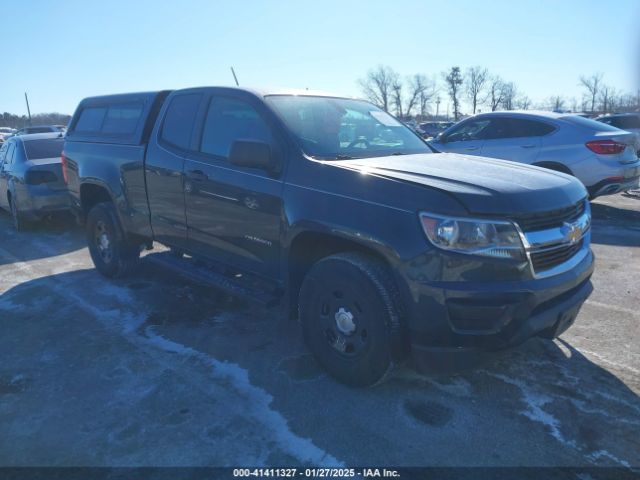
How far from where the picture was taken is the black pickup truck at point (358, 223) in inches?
105

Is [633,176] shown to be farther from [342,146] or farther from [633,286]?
[342,146]

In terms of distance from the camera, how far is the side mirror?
11.0ft

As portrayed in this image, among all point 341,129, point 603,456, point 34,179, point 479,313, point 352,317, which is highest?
point 341,129

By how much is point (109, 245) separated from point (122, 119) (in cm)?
138

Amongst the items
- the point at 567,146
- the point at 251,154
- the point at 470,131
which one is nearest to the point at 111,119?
the point at 251,154

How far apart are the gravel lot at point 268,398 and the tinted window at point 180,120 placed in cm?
156

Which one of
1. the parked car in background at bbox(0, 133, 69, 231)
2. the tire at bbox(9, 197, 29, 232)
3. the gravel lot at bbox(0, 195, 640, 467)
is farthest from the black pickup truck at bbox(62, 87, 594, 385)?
the tire at bbox(9, 197, 29, 232)

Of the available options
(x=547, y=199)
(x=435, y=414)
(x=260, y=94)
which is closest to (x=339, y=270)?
(x=435, y=414)

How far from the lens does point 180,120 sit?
14.8 ft

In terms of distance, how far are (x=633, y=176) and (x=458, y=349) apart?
6.75 meters

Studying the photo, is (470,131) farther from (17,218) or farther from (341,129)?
(17,218)

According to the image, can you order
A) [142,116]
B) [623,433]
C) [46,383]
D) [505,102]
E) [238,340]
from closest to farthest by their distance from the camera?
[623,433]
[46,383]
[238,340]
[142,116]
[505,102]

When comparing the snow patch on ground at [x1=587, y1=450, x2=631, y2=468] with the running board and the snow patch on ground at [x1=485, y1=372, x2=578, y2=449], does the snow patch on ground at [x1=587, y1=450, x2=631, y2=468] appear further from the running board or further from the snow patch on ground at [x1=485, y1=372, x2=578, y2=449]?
the running board

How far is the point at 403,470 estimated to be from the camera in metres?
2.50
